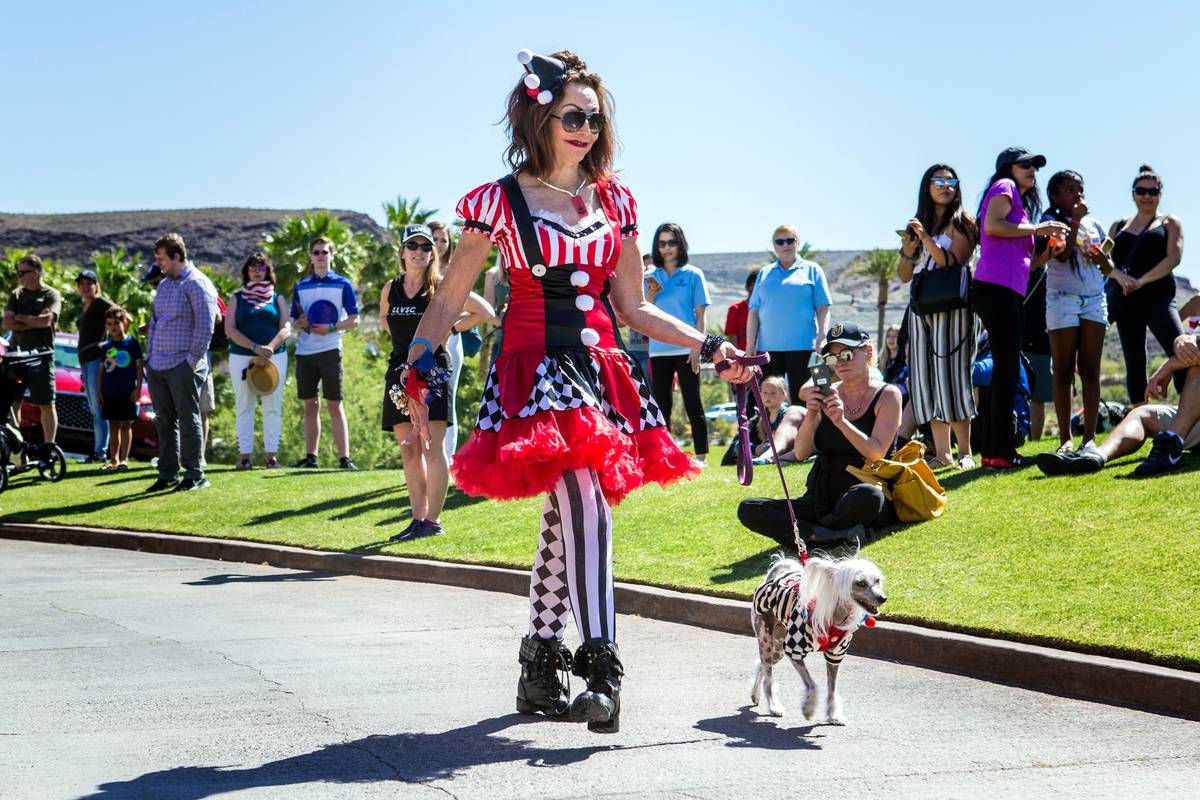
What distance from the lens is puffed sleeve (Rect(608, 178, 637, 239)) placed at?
18.7 ft

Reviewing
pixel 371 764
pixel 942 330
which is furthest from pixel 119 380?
pixel 371 764

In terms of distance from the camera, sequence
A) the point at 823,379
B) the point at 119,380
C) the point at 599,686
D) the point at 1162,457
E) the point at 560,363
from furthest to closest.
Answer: the point at 119,380
the point at 1162,457
the point at 823,379
the point at 560,363
the point at 599,686

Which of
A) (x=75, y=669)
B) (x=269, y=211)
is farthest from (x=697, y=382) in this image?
(x=269, y=211)

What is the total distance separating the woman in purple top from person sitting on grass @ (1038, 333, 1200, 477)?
0.61 m

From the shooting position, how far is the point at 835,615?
5484 millimetres

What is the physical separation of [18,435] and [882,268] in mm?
65256

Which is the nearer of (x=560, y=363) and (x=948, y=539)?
(x=560, y=363)

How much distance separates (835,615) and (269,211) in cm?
15371

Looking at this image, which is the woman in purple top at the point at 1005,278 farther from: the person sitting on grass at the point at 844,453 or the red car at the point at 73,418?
the red car at the point at 73,418

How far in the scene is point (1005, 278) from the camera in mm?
10594

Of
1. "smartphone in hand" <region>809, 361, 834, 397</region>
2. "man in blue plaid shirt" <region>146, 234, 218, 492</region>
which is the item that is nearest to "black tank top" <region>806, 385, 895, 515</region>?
"smartphone in hand" <region>809, 361, 834, 397</region>

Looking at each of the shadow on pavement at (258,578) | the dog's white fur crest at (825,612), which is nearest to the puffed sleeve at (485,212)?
the dog's white fur crest at (825,612)

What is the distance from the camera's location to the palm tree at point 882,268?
75.5 metres

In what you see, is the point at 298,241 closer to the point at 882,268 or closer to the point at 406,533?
the point at 882,268
